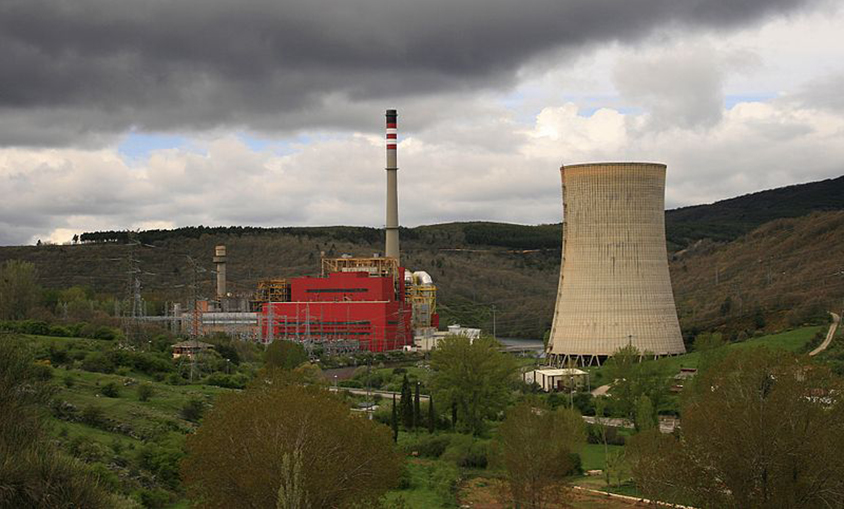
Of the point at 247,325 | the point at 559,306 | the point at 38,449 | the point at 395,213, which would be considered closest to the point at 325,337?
the point at 247,325

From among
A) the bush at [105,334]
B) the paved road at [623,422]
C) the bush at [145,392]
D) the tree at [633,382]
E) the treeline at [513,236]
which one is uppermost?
the treeline at [513,236]

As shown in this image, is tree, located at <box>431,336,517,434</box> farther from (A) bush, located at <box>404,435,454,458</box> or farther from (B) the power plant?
(B) the power plant

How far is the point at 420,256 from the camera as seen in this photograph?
13988 centimetres

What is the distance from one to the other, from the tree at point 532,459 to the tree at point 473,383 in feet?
33.2

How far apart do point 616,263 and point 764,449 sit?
106 feet

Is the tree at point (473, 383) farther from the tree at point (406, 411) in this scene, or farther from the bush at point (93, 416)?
the bush at point (93, 416)

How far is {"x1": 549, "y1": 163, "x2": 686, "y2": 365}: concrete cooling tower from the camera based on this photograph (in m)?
48.5

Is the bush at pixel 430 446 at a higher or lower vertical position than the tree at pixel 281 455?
lower

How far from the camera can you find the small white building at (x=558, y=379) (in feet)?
151

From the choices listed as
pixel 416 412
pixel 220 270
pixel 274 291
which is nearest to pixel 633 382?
pixel 416 412

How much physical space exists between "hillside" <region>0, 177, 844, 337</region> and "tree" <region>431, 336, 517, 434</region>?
69.2 feet

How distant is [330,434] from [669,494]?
6.39 m

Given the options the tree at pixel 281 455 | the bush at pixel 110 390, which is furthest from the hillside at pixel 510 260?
the tree at pixel 281 455

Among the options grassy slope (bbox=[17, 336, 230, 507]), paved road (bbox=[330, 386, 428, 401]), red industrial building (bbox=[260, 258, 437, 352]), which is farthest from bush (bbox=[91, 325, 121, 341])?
red industrial building (bbox=[260, 258, 437, 352])
